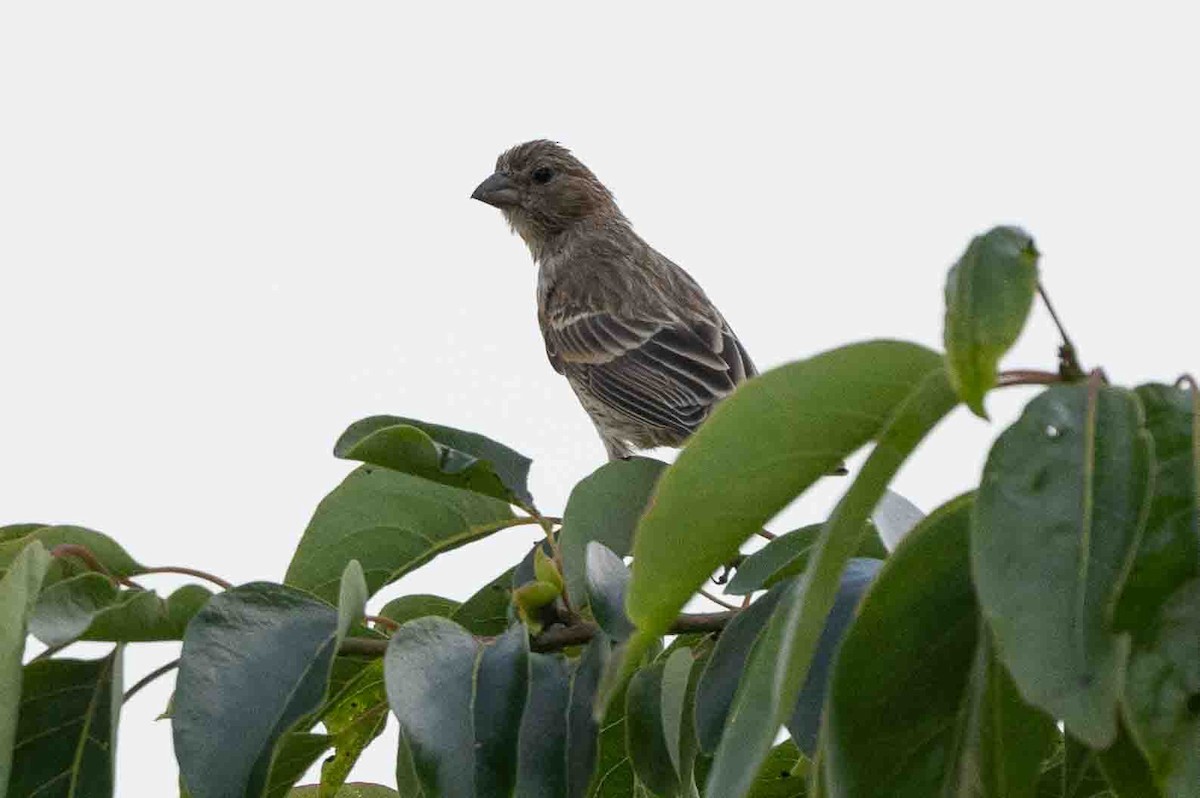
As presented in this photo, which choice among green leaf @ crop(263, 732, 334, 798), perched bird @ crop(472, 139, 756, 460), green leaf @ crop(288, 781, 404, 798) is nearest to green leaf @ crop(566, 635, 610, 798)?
green leaf @ crop(263, 732, 334, 798)

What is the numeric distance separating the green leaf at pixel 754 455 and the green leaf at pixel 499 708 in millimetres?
497

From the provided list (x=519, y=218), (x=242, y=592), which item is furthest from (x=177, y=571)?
(x=519, y=218)

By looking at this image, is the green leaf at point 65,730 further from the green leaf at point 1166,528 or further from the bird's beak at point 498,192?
the bird's beak at point 498,192

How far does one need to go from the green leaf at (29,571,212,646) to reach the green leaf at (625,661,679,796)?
0.59 metres

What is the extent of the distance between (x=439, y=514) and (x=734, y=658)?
815mm

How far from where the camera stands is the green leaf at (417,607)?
114 inches

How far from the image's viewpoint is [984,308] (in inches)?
55.5

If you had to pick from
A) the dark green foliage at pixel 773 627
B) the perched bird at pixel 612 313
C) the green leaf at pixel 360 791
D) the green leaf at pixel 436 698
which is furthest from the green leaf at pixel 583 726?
the perched bird at pixel 612 313

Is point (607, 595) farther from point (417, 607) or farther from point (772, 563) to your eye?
point (417, 607)

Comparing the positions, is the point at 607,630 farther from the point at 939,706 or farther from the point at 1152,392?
the point at 1152,392

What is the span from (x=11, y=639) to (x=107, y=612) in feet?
0.75

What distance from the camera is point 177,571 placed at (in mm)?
2438

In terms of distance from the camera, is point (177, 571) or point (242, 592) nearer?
point (242, 592)

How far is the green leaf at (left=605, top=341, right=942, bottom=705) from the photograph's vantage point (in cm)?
159
